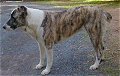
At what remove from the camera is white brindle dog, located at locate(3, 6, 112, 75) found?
20.6 ft

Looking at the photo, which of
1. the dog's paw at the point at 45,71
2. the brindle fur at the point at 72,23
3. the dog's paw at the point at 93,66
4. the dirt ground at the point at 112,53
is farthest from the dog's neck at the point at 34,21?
the dirt ground at the point at 112,53

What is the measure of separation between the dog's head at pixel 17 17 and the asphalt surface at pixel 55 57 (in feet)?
3.65

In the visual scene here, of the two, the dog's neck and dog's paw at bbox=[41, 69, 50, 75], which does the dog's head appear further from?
dog's paw at bbox=[41, 69, 50, 75]

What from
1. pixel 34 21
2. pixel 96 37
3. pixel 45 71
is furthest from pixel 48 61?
pixel 96 37

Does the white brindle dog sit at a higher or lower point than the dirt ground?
A: higher

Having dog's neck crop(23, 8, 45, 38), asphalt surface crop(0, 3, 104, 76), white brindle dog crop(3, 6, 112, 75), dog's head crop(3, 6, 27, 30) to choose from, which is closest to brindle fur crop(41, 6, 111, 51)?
white brindle dog crop(3, 6, 112, 75)

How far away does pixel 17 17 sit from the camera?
626 centimetres

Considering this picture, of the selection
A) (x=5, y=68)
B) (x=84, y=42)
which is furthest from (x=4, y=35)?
(x=5, y=68)

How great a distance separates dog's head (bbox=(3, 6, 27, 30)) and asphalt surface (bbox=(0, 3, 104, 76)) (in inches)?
43.9

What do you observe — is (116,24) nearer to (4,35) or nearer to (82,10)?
(4,35)

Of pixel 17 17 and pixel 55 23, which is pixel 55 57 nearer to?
pixel 55 23

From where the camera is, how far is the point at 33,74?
21.9 ft

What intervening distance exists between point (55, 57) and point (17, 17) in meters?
1.92

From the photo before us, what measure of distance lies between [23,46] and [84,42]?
184 cm
